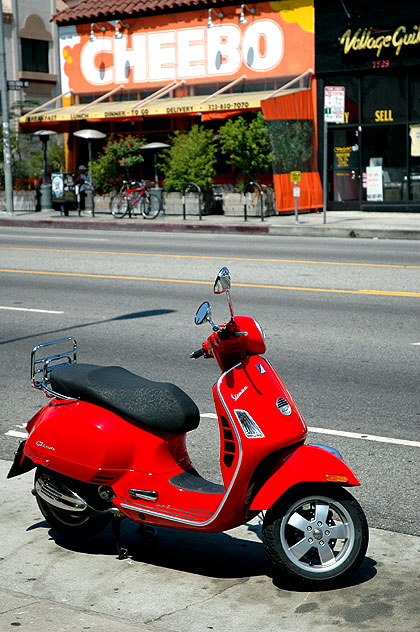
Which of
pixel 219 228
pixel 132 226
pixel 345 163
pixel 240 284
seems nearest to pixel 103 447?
pixel 240 284

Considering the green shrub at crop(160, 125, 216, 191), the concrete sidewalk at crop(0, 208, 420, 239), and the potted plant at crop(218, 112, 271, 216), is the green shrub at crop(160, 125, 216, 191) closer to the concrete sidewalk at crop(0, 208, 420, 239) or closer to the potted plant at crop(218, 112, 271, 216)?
the potted plant at crop(218, 112, 271, 216)

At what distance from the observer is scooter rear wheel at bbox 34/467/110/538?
4695 mm

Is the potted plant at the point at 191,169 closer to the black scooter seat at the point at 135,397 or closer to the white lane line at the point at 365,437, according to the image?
the white lane line at the point at 365,437

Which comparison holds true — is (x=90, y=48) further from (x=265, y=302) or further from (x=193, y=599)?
(x=193, y=599)

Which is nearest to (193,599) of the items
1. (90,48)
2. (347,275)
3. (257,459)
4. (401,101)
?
(257,459)

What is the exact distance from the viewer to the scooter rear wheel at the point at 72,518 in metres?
4.70

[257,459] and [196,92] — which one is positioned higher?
[196,92]

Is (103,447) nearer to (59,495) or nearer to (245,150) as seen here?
(59,495)

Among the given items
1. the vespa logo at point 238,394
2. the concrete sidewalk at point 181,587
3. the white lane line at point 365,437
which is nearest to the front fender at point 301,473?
the vespa logo at point 238,394

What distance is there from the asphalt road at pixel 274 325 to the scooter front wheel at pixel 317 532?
820mm

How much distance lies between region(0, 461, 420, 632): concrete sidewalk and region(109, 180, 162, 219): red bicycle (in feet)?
75.2

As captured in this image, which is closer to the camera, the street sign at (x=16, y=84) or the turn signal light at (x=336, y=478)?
the turn signal light at (x=336, y=478)

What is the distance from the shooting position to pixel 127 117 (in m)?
30.5

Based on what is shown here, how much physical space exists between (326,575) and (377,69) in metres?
24.5
